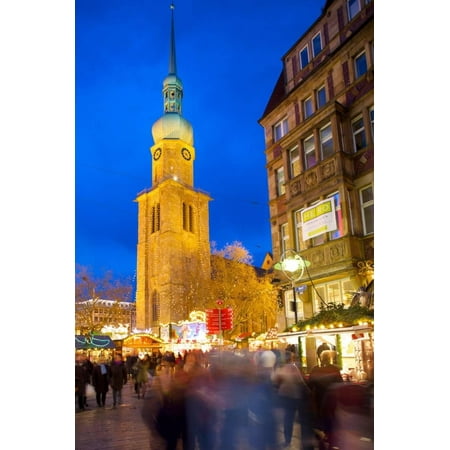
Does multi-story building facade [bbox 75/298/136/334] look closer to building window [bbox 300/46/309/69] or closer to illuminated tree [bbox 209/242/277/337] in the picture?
illuminated tree [bbox 209/242/277/337]

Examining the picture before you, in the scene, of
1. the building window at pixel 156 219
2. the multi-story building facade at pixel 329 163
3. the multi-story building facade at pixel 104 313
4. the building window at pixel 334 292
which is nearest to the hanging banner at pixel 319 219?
the multi-story building facade at pixel 329 163

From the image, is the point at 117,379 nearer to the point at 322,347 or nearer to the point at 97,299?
the point at 322,347

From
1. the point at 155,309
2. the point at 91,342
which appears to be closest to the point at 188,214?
the point at 91,342

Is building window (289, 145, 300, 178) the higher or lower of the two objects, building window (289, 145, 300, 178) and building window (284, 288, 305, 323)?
the higher

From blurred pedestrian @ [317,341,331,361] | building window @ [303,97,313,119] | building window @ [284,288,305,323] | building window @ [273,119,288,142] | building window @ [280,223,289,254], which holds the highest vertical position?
building window @ [303,97,313,119]

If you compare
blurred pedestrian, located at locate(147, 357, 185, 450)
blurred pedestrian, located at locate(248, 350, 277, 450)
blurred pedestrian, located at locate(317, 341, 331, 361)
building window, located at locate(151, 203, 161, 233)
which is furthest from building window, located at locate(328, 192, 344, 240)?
building window, located at locate(151, 203, 161, 233)
